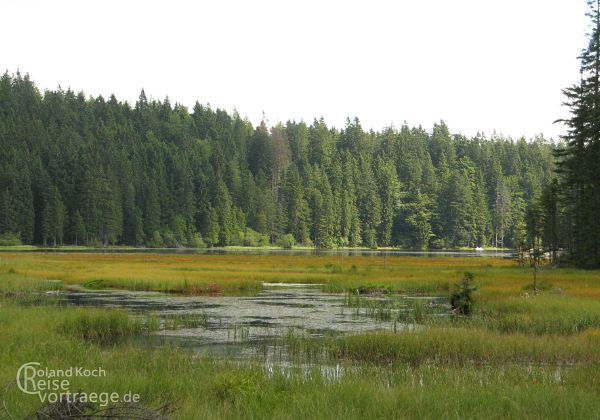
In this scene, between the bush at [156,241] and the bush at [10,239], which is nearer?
the bush at [10,239]

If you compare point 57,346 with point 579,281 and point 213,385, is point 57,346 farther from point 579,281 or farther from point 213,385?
point 579,281

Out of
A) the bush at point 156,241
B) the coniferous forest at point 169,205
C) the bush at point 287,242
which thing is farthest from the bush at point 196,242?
the bush at point 287,242

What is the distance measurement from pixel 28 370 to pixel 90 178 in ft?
472

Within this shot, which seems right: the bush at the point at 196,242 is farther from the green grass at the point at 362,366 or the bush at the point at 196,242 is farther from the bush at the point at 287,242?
the green grass at the point at 362,366

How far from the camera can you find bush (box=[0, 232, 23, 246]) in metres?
127

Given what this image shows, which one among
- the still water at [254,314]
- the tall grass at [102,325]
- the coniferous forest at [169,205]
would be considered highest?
the coniferous forest at [169,205]

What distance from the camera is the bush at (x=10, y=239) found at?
126875mm

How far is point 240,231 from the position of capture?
17388 centimetres

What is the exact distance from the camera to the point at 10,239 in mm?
128750

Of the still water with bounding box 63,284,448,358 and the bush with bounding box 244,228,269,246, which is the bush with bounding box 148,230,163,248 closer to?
the bush with bounding box 244,228,269,246

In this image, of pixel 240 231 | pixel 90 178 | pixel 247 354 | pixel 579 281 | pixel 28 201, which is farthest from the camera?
pixel 240 231

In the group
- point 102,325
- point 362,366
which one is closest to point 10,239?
point 102,325

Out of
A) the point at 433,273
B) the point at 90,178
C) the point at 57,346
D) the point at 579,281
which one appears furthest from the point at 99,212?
the point at 57,346

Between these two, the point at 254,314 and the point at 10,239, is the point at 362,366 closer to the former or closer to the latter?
the point at 254,314
